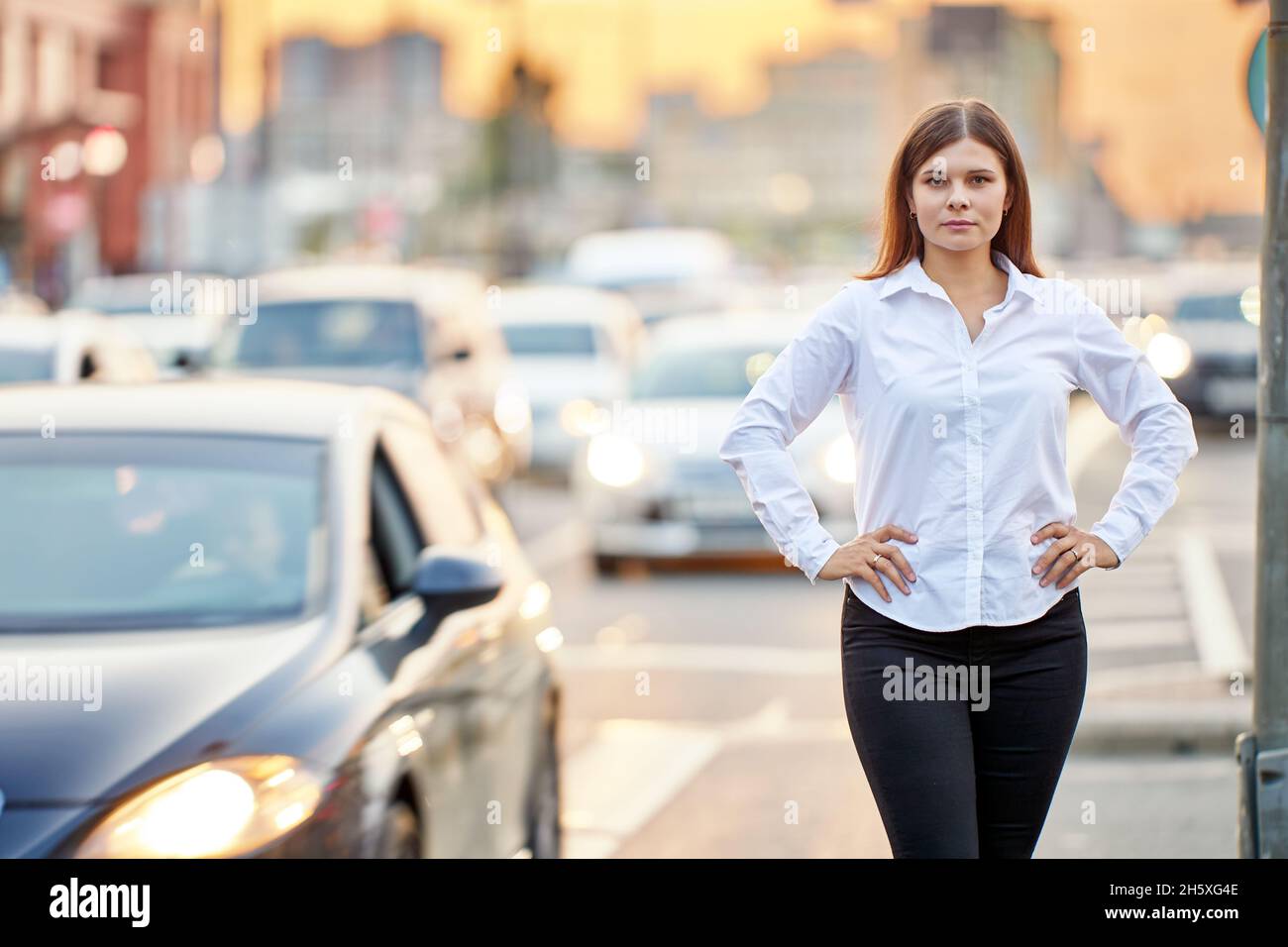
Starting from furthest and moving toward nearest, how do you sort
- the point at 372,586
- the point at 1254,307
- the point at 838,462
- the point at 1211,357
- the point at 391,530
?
the point at 1211,357, the point at 838,462, the point at 1254,307, the point at 391,530, the point at 372,586

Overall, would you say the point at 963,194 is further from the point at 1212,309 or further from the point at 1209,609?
the point at 1212,309

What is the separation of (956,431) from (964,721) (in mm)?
473

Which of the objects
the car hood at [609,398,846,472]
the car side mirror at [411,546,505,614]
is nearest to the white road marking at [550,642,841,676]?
the car hood at [609,398,846,472]

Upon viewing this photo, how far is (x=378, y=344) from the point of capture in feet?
48.2

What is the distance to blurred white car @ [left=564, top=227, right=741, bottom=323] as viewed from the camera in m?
38.3

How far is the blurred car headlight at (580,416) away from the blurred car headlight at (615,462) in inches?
206

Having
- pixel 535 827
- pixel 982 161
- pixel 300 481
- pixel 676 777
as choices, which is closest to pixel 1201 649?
pixel 676 777

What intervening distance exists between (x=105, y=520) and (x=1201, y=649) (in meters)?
6.87

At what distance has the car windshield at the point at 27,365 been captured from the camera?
372 inches

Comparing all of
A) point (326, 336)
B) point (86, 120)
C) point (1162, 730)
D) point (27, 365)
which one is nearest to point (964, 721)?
point (1162, 730)

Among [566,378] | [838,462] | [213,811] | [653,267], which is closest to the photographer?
[213,811]

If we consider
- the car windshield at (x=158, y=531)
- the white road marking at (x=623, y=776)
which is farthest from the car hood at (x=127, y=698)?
the white road marking at (x=623, y=776)

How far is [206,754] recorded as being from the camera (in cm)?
389

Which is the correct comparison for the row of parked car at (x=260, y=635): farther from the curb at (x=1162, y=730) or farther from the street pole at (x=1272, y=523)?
the curb at (x=1162, y=730)
